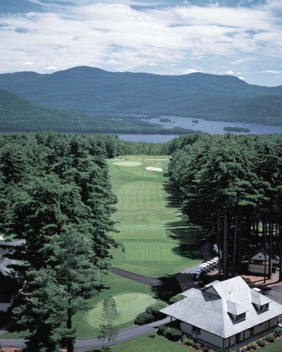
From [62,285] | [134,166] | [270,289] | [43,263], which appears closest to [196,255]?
[270,289]

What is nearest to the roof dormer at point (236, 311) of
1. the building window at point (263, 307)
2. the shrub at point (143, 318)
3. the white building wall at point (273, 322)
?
the building window at point (263, 307)

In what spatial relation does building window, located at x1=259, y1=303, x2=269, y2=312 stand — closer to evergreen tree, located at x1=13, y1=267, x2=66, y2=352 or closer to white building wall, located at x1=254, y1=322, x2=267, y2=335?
white building wall, located at x1=254, y1=322, x2=267, y2=335

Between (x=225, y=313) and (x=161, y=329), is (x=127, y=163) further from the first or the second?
(x=225, y=313)

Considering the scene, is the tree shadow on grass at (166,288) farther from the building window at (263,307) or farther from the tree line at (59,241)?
the building window at (263,307)

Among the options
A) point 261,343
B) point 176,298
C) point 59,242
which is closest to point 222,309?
point 261,343

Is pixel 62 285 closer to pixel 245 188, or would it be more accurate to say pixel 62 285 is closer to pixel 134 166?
pixel 245 188

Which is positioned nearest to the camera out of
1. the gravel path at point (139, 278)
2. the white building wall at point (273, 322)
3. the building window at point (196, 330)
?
the building window at point (196, 330)
